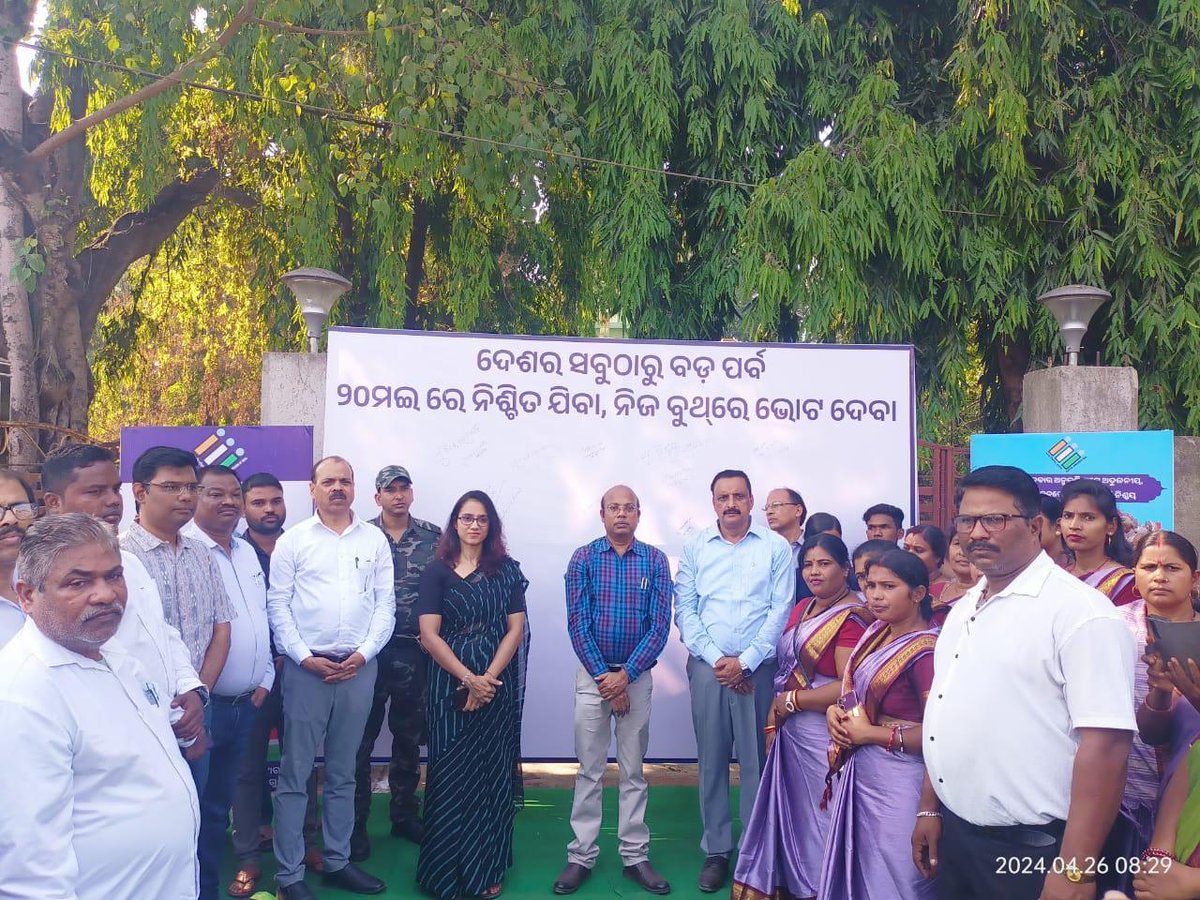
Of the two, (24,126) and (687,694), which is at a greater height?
(24,126)

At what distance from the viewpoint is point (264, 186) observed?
9.64m

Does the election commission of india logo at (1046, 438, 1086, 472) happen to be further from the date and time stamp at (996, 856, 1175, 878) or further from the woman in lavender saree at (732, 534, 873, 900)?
the date and time stamp at (996, 856, 1175, 878)

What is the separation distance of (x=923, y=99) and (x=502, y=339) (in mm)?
4607

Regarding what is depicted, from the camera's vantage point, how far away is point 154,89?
24.5 ft

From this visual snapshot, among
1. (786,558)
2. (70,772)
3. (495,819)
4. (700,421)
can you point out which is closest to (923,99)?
(700,421)

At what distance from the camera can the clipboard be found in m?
2.48

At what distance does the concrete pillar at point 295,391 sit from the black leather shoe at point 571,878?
8.78 feet

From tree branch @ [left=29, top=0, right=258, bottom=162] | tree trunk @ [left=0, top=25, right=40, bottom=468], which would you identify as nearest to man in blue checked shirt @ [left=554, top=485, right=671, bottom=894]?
tree branch @ [left=29, top=0, right=258, bottom=162]

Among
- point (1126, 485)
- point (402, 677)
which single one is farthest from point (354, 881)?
point (1126, 485)

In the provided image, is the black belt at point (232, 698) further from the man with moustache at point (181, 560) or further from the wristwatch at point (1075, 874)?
the wristwatch at point (1075, 874)

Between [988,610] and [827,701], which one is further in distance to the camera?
[827,701]

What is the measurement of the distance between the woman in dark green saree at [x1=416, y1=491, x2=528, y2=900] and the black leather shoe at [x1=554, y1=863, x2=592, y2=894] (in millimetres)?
242

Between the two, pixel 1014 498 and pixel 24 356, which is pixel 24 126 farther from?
pixel 1014 498

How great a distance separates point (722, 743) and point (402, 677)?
60.6 inches
